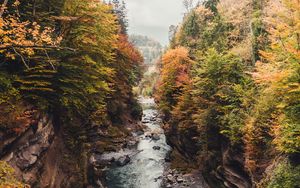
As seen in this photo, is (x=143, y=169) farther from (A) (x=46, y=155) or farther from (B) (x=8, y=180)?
(B) (x=8, y=180)

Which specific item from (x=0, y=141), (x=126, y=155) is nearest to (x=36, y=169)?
(x=0, y=141)

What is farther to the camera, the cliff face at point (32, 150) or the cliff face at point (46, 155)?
the cliff face at point (46, 155)

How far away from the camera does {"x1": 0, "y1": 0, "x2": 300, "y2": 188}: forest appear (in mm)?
16062

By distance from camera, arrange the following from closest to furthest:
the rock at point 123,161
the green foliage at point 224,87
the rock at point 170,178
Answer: the green foliage at point 224,87 < the rock at point 170,178 < the rock at point 123,161

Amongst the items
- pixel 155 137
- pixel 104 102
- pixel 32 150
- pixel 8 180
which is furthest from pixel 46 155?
pixel 155 137

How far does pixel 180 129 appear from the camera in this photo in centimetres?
4222

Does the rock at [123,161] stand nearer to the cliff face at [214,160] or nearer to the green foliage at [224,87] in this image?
the cliff face at [214,160]

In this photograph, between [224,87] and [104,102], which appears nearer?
[104,102]

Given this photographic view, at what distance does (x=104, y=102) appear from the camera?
28.0 metres

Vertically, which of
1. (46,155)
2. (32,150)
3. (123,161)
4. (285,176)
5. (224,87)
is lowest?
(123,161)

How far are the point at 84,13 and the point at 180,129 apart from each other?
24.5 metres

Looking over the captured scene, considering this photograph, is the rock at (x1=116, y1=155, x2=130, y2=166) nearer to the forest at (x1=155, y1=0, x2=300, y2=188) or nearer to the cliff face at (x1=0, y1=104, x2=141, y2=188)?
the forest at (x1=155, y1=0, x2=300, y2=188)

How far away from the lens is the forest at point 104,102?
1606cm

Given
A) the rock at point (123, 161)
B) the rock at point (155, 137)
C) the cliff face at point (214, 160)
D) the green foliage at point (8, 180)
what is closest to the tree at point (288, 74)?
the cliff face at point (214, 160)
